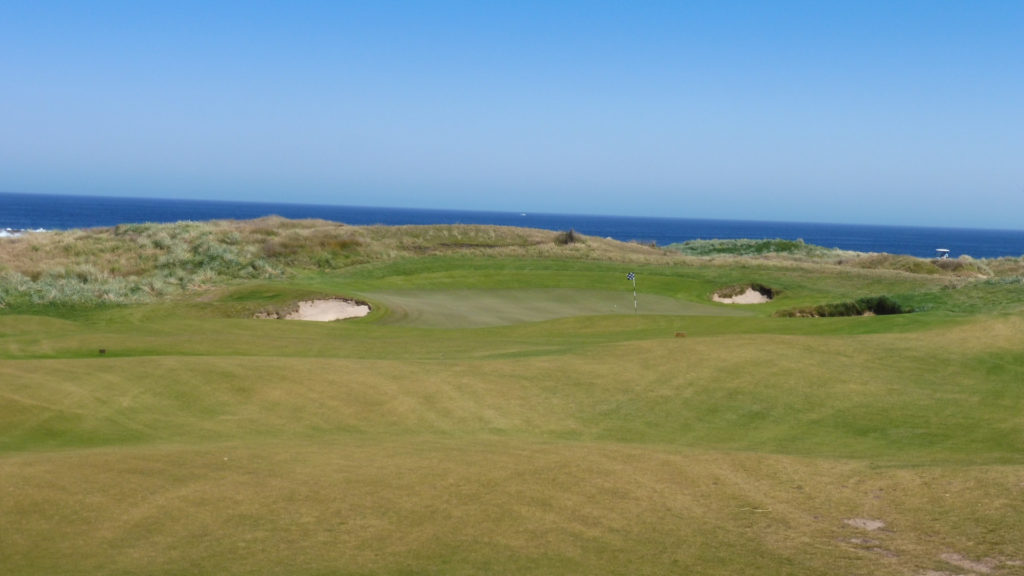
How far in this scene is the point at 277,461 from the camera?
12281 mm

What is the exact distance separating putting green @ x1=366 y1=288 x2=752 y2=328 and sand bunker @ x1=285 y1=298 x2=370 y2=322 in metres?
1.32

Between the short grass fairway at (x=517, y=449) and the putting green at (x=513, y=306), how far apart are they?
628cm

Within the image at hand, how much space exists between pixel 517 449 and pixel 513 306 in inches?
1133

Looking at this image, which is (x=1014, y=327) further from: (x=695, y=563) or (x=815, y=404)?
(x=695, y=563)

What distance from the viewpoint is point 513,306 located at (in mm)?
42156

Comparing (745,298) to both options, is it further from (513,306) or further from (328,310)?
(328,310)

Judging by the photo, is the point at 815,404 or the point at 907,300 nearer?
the point at 815,404

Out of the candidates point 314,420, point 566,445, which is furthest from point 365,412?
point 566,445

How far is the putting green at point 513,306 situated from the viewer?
3647 centimetres

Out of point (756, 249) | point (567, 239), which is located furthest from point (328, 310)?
point (756, 249)

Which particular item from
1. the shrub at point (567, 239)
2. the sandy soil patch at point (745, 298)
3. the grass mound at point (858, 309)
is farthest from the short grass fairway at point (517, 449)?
the shrub at point (567, 239)

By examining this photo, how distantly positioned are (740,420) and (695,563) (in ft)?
27.2

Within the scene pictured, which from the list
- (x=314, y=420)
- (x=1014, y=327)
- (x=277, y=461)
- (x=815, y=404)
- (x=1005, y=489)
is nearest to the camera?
(x=1005, y=489)

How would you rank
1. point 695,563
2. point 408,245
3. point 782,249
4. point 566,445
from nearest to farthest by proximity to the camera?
point 695,563 < point 566,445 < point 408,245 < point 782,249
